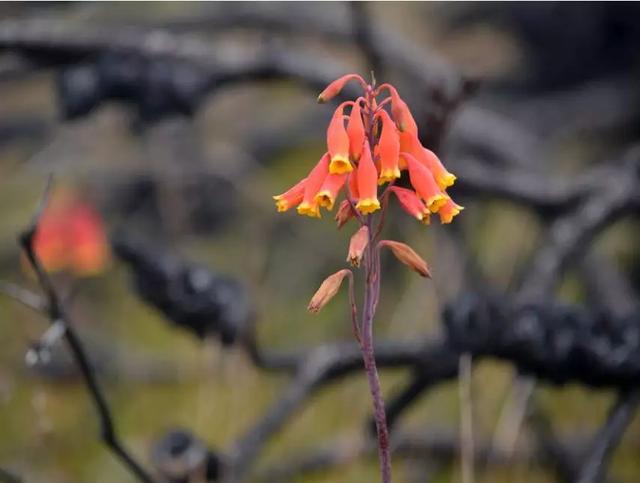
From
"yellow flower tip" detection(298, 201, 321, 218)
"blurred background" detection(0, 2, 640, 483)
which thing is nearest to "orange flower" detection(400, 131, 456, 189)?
"yellow flower tip" detection(298, 201, 321, 218)

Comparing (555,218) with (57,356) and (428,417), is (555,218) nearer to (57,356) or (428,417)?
(428,417)

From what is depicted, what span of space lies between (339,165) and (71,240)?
1.53m

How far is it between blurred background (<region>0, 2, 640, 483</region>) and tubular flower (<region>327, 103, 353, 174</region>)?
57cm

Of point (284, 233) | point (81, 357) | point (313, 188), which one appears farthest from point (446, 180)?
point (284, 233)

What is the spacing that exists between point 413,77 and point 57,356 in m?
1.10

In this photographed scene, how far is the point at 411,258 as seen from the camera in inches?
33.4

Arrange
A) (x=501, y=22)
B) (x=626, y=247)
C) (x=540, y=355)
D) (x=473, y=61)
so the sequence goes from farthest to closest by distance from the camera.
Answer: (x=473, y=61), (x=501, y=22), (x=626, y=247), (x=540, y=355)

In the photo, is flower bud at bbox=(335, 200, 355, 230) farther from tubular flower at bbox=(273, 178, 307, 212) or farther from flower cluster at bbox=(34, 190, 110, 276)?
flower cluster at bbox=(34, 190, 110, 276)

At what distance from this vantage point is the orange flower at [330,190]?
0.84m

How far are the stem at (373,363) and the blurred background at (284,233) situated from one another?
0.56 metres

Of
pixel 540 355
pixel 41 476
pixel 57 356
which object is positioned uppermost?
pixel 540 355

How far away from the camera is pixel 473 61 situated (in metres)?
3.32

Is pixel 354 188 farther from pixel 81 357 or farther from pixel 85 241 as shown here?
pixel 85 241

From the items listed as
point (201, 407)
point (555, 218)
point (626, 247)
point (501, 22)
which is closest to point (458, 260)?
point (555, 218)
